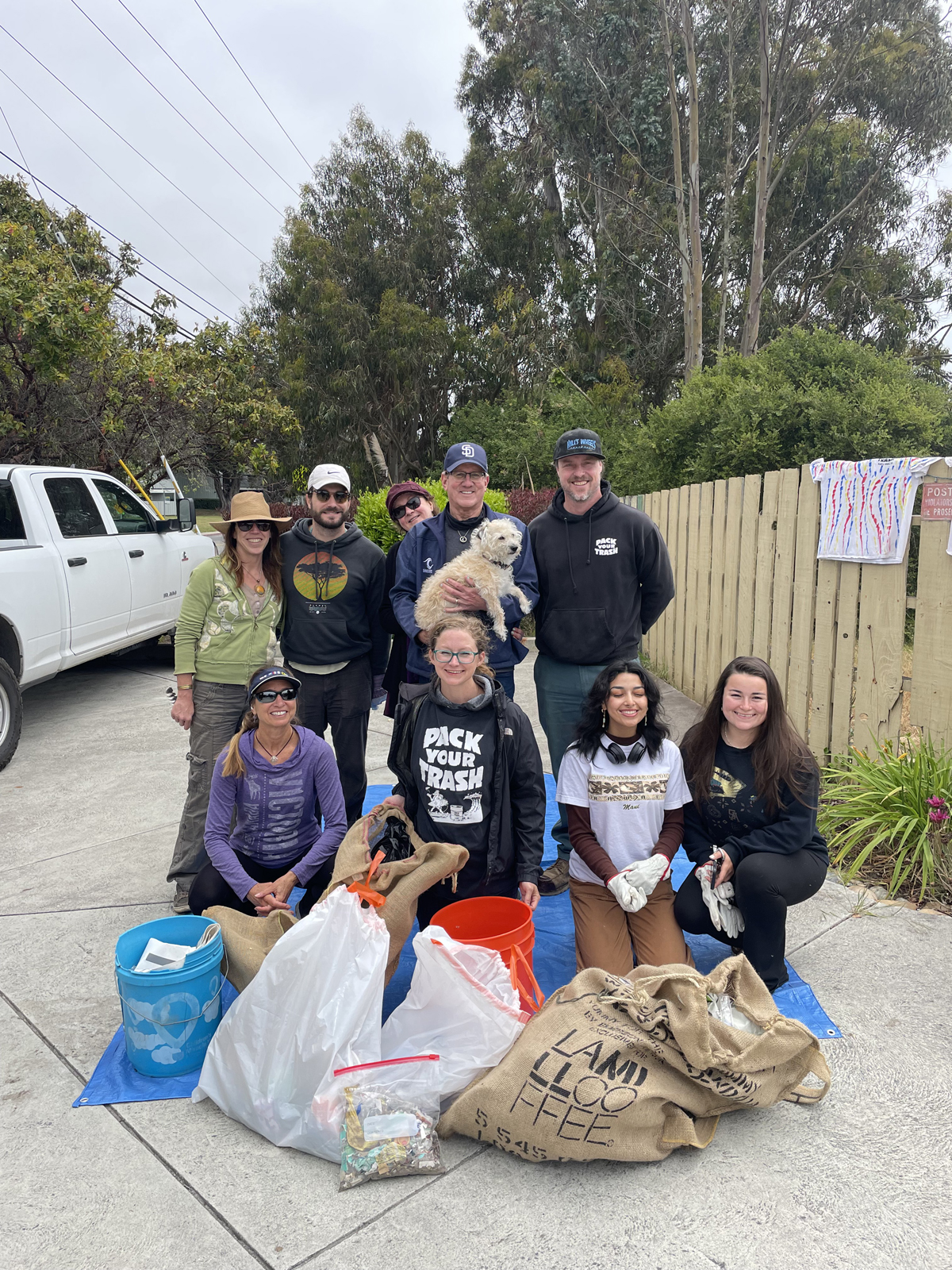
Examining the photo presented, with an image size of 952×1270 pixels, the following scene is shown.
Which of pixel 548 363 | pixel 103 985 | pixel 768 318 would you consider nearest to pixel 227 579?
pixel 103 985

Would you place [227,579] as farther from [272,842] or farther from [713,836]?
[713,836]

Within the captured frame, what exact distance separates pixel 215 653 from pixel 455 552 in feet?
3.73

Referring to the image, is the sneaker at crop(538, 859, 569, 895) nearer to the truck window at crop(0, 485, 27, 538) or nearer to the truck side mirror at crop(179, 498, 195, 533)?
the truck window at crop(0, 485, 27, 538)

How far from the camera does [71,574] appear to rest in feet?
20.7

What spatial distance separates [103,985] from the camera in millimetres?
3041

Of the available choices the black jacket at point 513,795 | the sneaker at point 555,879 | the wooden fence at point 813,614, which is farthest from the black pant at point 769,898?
the wooden fence at point 813,614

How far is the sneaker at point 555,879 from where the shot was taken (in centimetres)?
Answer: 375

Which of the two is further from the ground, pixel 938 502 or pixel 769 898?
pixel 938 502

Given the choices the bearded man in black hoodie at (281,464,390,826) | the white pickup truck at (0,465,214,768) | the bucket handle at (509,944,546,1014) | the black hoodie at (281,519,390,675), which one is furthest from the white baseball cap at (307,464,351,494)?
the white pickup truck at (0,465,214,768)

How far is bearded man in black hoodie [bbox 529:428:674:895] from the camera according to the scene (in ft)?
12.1

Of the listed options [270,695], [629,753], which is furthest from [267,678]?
[629,753]

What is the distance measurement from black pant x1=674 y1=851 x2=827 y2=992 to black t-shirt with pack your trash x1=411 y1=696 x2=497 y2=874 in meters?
0.93

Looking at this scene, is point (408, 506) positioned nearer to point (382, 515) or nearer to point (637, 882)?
point (637, 882)

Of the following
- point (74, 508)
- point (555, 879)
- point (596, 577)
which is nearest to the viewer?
point (596, 577)
